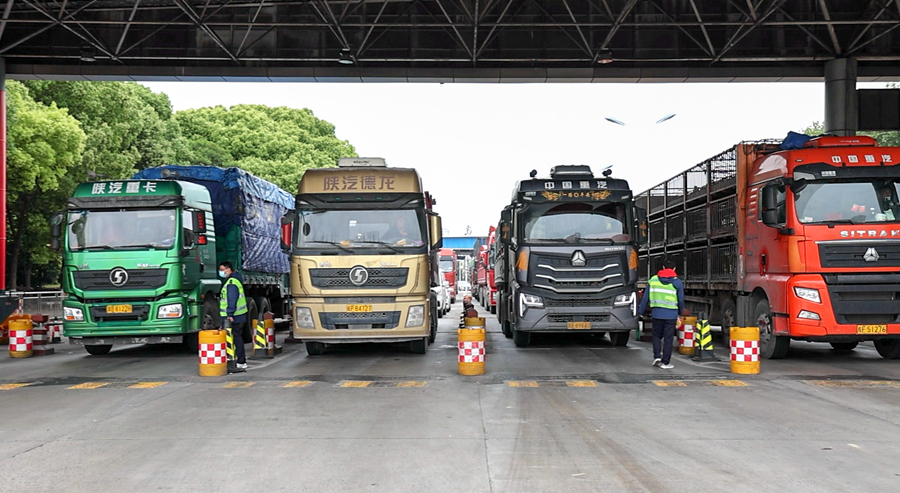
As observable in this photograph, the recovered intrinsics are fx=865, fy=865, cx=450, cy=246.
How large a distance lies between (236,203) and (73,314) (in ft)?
13.3

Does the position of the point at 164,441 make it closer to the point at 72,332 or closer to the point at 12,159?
the point at 72,332

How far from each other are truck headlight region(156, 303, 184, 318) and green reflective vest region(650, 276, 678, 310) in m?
7.95

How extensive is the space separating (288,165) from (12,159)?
79.2 ft

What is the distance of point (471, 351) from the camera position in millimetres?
12508

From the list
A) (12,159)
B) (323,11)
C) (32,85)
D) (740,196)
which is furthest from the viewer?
(32,85)

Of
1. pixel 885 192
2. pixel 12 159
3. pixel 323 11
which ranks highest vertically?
pixel 323 11

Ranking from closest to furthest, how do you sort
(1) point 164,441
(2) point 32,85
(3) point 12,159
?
(1) point 164,441, (3) point 12,159, (2) point 32,85

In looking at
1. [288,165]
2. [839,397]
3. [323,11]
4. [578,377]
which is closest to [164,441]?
[578,377]

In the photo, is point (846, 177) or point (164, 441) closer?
point (164, 441)

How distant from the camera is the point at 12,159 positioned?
3138cm

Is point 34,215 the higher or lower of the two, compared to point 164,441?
higher

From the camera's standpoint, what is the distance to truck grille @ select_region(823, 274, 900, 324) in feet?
42.0

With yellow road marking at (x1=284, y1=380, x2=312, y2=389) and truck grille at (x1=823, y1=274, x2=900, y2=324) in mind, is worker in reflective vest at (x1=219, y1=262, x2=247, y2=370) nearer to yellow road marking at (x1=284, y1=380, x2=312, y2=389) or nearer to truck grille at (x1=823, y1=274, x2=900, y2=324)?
yellow road marking at (x1=284, y1=380, x2=312, y2=389)

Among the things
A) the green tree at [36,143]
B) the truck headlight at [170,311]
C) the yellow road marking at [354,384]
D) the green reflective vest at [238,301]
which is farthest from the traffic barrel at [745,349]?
the green tree at [36,143]
